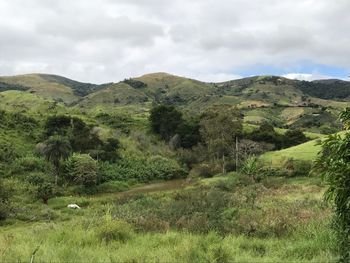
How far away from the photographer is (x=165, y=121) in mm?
81438

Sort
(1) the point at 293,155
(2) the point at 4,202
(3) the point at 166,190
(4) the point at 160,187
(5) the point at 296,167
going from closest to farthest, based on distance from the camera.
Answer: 1. (2) the point at 4,202
2. (3) the point at 166,190
3. (5) the point at 296,167
4. (4) the point at 160,187
5. (1) the point at 293,155

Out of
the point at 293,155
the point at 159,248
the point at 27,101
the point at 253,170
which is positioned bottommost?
the point at 253,170

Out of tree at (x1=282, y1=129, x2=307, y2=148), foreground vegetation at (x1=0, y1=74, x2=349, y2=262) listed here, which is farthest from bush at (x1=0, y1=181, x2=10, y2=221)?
tree at (x1=282, y1=129, x2=307, y2=148)

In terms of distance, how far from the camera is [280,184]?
4547cm

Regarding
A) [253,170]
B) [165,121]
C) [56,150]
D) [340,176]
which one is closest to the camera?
[340,176]

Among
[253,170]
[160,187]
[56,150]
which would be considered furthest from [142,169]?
[253,170]

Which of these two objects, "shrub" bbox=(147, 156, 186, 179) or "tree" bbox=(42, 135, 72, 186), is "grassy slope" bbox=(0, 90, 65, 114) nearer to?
"shrub" bbox=(147, 156, 186, 179)

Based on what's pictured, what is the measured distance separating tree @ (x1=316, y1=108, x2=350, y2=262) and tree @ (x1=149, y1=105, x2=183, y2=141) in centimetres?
7218

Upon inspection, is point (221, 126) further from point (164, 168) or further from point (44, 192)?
point (44, 192)

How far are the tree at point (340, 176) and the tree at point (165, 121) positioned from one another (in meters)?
72.2

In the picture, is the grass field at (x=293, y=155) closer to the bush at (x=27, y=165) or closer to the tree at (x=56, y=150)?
the tree at (x=56, y=150)

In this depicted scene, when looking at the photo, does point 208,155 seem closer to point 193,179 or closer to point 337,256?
point 193,179

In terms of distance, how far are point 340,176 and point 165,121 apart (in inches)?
2942

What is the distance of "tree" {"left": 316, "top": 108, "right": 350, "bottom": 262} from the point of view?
686cm
